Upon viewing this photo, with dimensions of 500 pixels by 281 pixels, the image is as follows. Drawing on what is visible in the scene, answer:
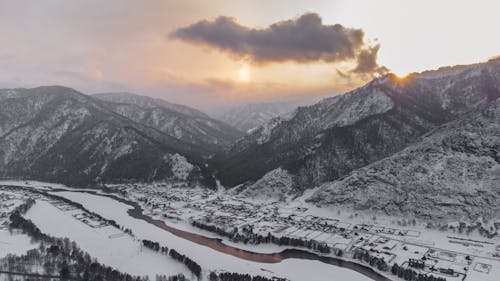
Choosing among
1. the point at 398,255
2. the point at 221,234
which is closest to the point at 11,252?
the point at 221,234

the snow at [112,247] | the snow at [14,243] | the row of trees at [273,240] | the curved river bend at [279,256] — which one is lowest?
the snow at [14,243]

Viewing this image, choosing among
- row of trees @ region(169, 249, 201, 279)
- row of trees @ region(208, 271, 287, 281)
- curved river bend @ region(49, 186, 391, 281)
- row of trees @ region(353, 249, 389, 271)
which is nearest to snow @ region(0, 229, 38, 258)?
row of trees @ region(169, 249, 201, 279)

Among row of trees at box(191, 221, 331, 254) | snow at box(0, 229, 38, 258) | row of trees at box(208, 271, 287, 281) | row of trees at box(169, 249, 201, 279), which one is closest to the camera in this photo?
row of trees at box(208, 271, 287, 281)

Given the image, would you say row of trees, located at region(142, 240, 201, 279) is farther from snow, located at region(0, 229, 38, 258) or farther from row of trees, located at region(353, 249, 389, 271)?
row of trees, located at region(353, 249, 389, 271)

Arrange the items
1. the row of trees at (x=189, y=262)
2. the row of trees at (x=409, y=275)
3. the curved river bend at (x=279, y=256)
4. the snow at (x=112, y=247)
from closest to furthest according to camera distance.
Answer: the row of trees at (x=409, y=275) → the row of trees at (x=189, y=262) → the snow at (x=112, y=247) → the curved river bend at (x=279, y=256)

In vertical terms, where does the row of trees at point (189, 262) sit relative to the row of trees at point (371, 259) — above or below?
below

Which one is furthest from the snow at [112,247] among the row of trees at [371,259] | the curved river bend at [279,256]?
the row of trees at [371,259]

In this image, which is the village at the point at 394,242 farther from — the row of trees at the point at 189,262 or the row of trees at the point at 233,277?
the row of trees at the point at 233,277

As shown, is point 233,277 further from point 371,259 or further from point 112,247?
point 112,247

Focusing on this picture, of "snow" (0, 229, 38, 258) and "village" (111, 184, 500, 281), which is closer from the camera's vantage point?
"village" (111, 184, 500, 281)

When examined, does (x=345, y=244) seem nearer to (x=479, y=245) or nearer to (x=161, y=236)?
(x=479, y=245)
